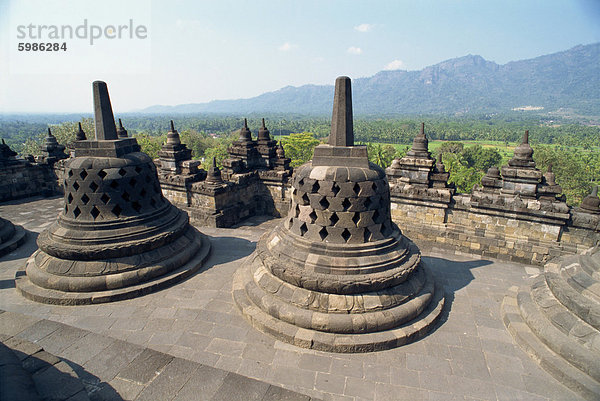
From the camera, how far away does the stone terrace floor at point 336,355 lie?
13.6 feet

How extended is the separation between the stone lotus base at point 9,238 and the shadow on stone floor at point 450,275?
35.3 feet

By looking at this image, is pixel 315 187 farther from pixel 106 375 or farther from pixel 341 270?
pixel 106 375

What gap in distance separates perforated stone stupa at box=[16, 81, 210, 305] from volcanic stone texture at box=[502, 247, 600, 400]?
6397 mm

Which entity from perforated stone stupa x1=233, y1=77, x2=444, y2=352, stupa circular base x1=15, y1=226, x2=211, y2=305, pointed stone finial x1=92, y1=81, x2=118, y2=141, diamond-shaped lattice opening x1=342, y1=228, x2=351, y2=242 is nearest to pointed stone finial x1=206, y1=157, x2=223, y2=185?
pointed stone finial x1=92, y1=81, x2=118, y2=141

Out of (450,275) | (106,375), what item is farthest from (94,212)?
(450,275)

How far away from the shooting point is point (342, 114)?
5.68m

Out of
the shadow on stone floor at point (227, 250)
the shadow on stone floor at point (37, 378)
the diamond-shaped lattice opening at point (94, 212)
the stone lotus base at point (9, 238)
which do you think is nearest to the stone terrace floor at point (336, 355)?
the shadow on stone floor at point (227, 250)

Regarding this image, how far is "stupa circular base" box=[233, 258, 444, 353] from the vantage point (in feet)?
15.6

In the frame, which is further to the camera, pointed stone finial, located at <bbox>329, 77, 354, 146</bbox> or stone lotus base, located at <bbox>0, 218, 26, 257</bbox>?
stone lotus base, located at <bbox>0, 218, 26, 257</bbox>

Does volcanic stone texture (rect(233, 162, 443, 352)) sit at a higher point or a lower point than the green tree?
lower

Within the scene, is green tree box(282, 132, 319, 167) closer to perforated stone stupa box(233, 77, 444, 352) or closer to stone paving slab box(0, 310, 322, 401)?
perforated stone stupa box(233, 77, 444, 352)

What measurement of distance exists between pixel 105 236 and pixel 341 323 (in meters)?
4.98

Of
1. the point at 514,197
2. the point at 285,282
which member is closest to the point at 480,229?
the point at 514,197

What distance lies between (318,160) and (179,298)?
12.4 ft
